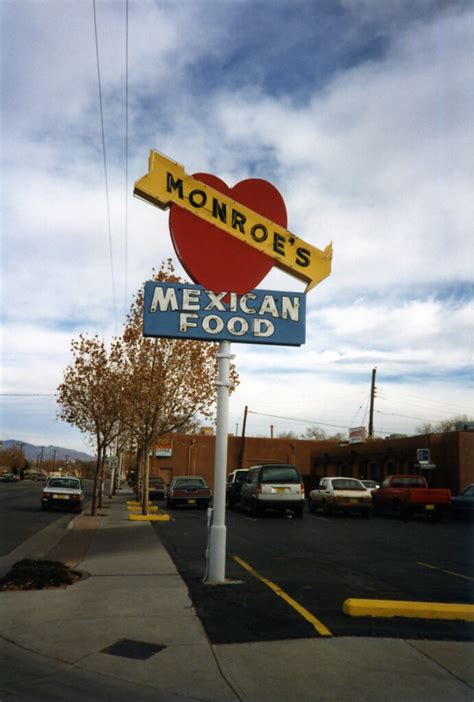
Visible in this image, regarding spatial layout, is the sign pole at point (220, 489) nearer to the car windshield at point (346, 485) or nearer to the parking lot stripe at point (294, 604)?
the parking lot stripe at point (294, 604)

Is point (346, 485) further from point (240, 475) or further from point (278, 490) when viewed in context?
point (240, 475)

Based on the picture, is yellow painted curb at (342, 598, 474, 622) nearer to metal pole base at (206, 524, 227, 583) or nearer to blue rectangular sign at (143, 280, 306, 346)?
metal pole base at (206, 524, 227, 583)

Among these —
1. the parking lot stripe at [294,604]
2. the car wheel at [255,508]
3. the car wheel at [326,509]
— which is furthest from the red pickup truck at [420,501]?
the parking lot stripe at [294,604]

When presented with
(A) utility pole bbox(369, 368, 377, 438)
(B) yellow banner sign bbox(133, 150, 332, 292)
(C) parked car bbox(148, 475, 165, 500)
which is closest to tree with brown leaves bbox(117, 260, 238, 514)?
(B) yellow banner sign bbox(133, 150, 332, 292)

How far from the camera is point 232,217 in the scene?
9.59 meters

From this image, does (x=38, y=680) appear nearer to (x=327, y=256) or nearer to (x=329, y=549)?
(x=327, y=256)

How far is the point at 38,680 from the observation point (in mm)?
4844

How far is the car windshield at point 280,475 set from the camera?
21484 millimetres

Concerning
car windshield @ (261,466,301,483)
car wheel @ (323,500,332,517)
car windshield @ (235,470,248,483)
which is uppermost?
car windshield @ (261,466,301,483)

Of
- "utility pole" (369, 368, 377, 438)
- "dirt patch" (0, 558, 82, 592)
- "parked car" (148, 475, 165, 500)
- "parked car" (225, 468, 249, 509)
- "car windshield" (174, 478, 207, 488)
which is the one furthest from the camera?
"utility pole" (369, 368, 377, 438)

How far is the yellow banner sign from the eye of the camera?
9203mm

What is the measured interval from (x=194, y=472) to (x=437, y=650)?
51244 mm

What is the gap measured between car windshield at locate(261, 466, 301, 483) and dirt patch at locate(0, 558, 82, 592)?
12582mm

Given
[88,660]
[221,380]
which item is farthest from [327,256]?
[88,660]
